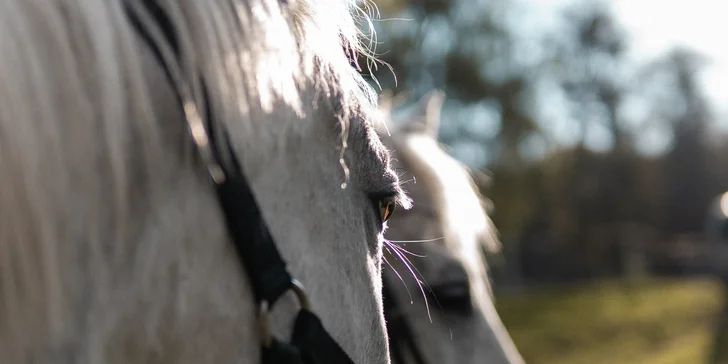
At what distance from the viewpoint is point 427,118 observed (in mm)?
3484

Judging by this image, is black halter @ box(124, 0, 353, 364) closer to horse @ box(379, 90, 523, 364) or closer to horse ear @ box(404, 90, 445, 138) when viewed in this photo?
horse @ box(379, 90, 523, 364)

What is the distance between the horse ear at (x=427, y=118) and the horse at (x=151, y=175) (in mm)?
2202

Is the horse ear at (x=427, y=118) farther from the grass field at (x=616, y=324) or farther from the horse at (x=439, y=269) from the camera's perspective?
the grass field at (x=616, y=324)

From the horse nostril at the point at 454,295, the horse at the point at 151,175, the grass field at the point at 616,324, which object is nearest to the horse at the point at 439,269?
the horse nostril at the point at 454,295

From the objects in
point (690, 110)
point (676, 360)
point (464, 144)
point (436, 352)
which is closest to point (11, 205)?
point (436, 352)

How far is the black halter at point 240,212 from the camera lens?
2.89 feet

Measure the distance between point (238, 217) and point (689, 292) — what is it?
19.8 m

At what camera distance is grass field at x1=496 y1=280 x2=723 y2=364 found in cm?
1225

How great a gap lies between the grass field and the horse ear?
29.9 feet

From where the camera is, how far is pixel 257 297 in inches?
36.4

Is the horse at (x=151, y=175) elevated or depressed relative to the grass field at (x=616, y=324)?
elevated

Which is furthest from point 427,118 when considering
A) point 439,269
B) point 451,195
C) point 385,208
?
point 385,208

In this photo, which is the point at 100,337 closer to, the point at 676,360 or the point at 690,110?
the point at 676,360

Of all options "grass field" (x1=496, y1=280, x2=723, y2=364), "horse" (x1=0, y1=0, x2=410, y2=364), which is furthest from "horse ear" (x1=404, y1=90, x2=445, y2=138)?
"grass field" (x1=496, y1=280, x2=723, y2=364)
